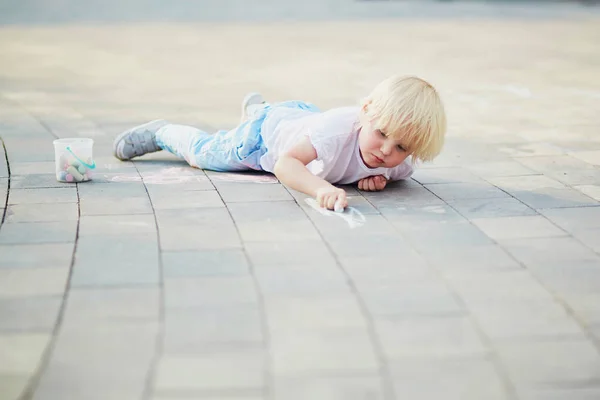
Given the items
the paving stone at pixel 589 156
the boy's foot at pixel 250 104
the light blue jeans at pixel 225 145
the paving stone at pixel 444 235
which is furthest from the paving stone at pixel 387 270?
the paving stone at pixel 589 156

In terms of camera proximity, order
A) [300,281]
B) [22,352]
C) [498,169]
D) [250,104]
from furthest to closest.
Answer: [250,104] → [498,169] → [300,281] → [22,352]

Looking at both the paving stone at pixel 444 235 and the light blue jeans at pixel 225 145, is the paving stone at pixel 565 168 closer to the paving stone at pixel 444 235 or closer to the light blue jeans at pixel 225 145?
the paving stone at pixel 444 235

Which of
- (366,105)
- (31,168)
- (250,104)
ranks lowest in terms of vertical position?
(31,168)

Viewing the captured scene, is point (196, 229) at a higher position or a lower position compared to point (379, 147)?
lower

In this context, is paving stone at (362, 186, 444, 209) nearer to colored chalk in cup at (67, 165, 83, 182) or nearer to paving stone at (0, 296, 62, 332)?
colored chalk in cup at (67, 165, 83, 182)

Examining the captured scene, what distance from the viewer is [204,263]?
3.01 metres

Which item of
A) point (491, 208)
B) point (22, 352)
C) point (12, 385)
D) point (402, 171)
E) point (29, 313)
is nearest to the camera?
point (12, 385)

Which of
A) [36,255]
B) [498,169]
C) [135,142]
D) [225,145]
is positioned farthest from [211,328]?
[498,169]

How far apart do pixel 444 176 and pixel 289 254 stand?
4.87 ft

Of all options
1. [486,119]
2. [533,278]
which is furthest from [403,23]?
[533,278]

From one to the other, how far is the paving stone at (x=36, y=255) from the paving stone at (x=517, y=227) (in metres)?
1.60

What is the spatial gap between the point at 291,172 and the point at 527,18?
10.2 meters

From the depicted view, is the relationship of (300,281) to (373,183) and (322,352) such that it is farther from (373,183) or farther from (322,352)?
(373,183)

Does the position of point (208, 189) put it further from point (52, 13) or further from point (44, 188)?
point (52, 13)
